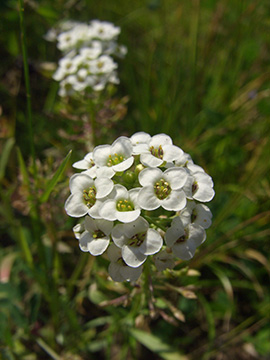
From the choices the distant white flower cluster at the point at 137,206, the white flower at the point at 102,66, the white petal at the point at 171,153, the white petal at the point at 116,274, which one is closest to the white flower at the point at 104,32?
the white flower at the point at 102,66

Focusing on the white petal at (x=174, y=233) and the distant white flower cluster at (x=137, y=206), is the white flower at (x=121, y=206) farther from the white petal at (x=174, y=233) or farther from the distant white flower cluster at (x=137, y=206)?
the white petal at (x=174, y=233)

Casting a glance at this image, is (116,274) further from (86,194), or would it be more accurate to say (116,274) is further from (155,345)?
(155,345)

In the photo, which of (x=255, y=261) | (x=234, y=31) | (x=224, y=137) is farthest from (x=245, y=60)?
(x=255, y=261)

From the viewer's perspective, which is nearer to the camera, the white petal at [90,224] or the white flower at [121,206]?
the white flower at [121,206]

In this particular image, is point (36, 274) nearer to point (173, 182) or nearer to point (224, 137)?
point (173, 182)

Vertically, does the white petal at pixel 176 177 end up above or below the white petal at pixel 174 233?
above

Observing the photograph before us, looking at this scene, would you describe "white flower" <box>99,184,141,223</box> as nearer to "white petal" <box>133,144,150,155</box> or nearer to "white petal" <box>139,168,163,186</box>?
"white petal" <box>139,168,163,186</box>

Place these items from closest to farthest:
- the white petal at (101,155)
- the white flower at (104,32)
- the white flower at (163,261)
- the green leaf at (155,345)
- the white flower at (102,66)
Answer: the white flower at (163,261) → the white petal at (101,155) → the green leaf at (155,345) → the white flower at (102,66) → the white flower at (104,32)

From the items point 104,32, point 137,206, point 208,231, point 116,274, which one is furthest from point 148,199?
point 104,32
